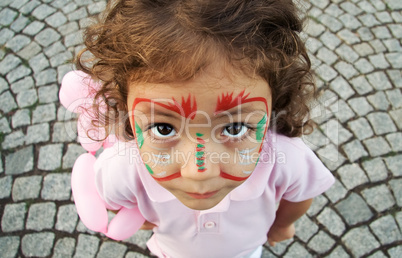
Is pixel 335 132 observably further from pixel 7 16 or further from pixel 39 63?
pixel 7 16

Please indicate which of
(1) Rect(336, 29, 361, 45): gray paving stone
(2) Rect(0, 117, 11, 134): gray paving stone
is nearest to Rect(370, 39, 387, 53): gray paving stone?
(1) Rect(336, 29, 361, 45): gray paving stone

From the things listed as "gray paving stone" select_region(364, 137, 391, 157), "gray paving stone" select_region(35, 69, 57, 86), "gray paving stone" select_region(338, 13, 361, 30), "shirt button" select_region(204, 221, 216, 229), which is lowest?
"gray paving stone" select_region(364, 137, 391, 157)

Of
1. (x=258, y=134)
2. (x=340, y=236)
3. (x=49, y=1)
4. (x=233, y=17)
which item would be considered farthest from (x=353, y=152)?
(x=49, y=1)

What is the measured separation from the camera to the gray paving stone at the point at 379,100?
9.66ft

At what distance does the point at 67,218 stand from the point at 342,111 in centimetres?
230

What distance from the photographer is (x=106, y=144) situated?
5.35 feet

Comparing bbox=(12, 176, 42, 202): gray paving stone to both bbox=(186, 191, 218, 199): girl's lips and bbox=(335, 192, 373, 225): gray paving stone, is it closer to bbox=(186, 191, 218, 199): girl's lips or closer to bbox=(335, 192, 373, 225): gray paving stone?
bbox=(186, 191, 218, 199): girl's lips

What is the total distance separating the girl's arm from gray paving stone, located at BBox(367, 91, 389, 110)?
1500 mm

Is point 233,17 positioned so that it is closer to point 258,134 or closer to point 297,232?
point 258,134

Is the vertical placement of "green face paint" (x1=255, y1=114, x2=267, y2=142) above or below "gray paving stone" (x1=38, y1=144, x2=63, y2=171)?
above

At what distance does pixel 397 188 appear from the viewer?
258 centimetres

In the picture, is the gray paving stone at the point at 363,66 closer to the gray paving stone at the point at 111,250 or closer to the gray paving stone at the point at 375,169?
the gray paving stone at the point at 375,169

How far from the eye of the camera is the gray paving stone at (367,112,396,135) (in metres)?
2.83

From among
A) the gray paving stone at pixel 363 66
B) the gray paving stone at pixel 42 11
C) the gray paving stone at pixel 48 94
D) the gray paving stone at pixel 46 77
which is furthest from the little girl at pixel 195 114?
the gray paving stone at pixel 42 11
